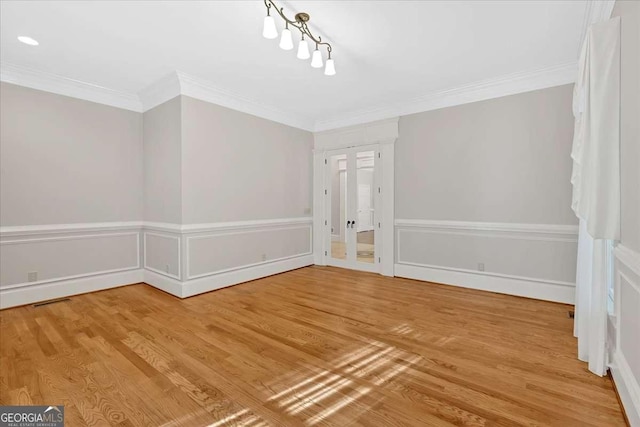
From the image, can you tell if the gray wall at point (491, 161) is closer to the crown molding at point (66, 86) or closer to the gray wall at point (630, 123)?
the gray wall at point (630, 123)

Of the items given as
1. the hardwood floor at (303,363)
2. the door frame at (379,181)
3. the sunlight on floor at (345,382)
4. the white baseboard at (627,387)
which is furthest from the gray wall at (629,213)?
the door frame at (379,181)

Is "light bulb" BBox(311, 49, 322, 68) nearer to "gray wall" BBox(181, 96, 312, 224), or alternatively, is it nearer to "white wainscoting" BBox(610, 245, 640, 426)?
"gray wall" BBox(181, 96, 312, 224)

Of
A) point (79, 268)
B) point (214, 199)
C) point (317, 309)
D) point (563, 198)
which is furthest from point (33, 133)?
point (563, 198)

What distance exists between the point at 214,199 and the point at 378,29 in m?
3.00

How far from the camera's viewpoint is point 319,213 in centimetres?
588

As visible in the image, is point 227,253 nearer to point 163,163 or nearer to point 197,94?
point 163,163

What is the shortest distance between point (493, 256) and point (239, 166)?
3969mm

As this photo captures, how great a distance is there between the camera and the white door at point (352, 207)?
206 inches

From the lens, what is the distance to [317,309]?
11.2ft

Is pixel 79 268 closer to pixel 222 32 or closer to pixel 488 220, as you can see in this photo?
pixel 222 32

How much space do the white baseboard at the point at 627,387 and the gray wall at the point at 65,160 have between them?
5.53 meters

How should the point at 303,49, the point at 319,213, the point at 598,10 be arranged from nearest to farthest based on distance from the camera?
the point at 598,10
the point at 303,49
the point at 319,213

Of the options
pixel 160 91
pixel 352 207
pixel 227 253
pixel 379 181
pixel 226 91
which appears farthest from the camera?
pixel 352 207

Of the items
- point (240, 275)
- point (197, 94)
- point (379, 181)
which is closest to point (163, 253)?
point (240, 275)
